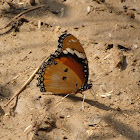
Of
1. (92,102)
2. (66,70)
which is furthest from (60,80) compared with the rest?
(92,102)

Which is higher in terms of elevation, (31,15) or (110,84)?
(31,15)

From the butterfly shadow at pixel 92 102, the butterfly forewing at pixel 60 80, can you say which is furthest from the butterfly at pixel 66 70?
the butterfly shadow at pixel 92 102

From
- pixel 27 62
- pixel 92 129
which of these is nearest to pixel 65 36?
pixel 27 62

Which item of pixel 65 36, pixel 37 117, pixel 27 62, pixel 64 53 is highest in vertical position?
pixel 65 36

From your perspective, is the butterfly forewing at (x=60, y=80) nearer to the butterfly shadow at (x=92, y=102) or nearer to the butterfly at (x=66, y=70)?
the butterfly at (x=66, y=70)

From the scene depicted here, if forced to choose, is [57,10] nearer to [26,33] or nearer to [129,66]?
[26,33]

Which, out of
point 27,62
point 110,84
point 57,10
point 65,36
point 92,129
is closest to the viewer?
point 92,129
